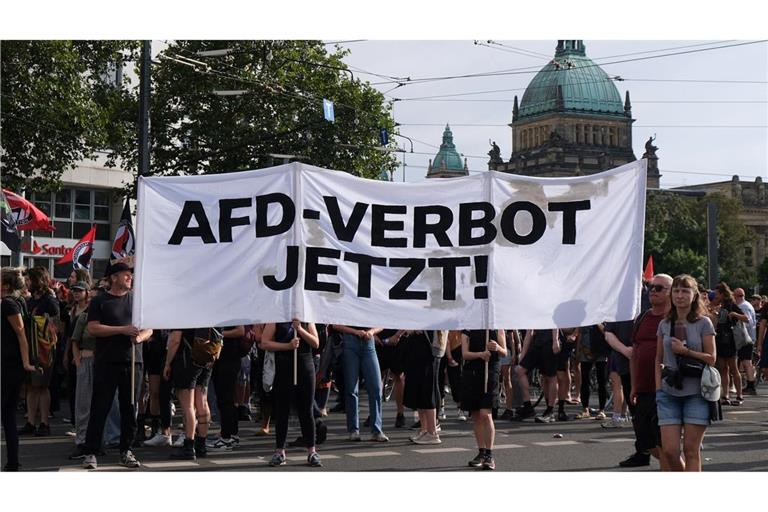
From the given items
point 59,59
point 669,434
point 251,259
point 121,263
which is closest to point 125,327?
point 121,263

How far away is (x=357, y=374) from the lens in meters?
13.3

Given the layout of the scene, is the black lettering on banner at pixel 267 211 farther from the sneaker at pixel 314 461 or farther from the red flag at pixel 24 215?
the red flag at pixel 24 215

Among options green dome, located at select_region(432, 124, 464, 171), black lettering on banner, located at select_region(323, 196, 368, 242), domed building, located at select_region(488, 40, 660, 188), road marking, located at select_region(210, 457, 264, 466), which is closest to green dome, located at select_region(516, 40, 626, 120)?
domed building, located at select_region(488, 40, 660, 188)

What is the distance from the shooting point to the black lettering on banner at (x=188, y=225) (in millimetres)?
10062

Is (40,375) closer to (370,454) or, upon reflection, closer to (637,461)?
(370,454)

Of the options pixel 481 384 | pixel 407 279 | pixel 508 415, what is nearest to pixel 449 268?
pixel 407 279

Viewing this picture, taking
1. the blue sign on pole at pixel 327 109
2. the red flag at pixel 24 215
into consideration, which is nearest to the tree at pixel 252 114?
the blue sign on pole at pixel 327 109

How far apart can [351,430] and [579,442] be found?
2.58 meters

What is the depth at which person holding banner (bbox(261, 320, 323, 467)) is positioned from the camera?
35.5 feet

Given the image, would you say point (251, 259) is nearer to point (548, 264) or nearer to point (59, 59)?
point (548, 264)

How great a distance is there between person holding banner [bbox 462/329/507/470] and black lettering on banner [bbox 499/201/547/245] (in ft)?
3.49

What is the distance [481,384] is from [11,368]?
4.16 metres

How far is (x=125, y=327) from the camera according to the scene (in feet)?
34.2

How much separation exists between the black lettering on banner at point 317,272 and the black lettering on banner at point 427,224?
750 millimetres
